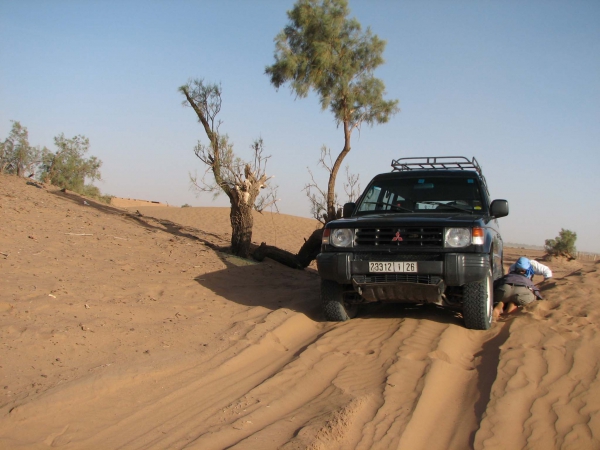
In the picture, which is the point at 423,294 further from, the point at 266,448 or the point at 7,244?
the point at 7,244

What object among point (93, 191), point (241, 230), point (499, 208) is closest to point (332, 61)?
point (241, 230)

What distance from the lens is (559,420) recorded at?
3.78 metres

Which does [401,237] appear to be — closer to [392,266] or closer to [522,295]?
[392,266]

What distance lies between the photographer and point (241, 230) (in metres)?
11.3

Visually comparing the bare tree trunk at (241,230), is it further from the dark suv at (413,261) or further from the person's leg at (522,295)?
the person's leg at (522,295)

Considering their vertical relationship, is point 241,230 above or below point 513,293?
above

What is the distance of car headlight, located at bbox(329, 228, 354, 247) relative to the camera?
5.93 metres

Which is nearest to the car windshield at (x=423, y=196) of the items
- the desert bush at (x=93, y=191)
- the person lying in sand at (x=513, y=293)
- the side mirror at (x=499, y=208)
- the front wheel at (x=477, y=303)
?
the side mirror at (x=499, y=208)

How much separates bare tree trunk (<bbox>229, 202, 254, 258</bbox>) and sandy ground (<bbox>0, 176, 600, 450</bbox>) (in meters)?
3.45

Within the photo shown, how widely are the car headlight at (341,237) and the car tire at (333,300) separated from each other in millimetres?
491

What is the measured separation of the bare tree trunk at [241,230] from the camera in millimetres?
11258

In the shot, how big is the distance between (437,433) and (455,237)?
2.39 m

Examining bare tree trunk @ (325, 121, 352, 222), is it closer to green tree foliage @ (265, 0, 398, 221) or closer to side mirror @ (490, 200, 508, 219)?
green tree foliage @ (265, 0, 398, 221)

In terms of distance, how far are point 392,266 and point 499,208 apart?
1690 mm
